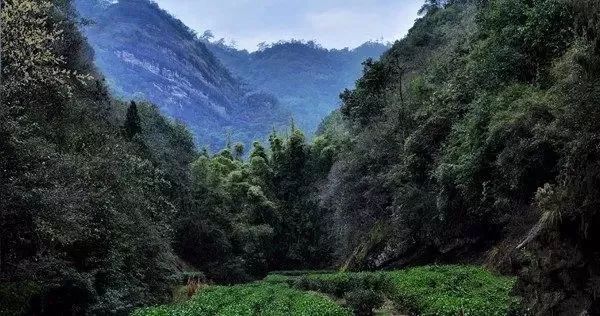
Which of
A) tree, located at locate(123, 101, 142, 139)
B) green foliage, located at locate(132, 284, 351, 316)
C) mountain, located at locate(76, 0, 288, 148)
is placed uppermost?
mountain, located at locate(76, 0, 288, 148)

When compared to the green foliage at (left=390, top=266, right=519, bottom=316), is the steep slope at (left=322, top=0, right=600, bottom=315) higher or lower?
higher

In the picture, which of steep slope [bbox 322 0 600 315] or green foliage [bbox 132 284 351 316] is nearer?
steep slope [bbox 322 0 600 315]

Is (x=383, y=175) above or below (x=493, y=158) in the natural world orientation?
above

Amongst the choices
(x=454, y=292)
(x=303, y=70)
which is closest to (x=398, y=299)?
(x=454, y=292)

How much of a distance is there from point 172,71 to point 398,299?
147 meters

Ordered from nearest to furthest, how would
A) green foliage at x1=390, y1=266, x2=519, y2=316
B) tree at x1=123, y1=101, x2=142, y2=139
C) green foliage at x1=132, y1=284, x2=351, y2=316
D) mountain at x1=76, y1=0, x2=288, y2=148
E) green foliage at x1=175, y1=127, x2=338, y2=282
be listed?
1. green foliage at x1=390, y1=266, x2=519, y2=316
2. green foliage at x1=132, y1=284, x2=351, y2=316
3. tree at x1=123, y1=101, x2=142, y2=139
4. green foliage at x1=175, y1=127, x2=338, y2=282
5. mountain at x1=76, y1=0, x2=288, y2=148

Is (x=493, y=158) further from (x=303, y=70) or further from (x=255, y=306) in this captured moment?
(x=303, y=70)

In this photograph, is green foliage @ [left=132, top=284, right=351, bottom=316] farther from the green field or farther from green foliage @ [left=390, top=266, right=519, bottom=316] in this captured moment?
green foliage @ [left=390, top=266, right=519, bottom=316]

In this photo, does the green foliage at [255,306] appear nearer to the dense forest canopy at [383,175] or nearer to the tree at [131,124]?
the dense forest canopy at [383,175]

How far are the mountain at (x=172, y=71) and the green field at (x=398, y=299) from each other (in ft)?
388

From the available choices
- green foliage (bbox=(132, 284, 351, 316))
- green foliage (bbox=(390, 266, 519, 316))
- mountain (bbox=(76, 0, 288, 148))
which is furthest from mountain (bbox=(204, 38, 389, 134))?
green foliage (bbox=(390, 266, 519, 316))

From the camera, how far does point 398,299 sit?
16.4m

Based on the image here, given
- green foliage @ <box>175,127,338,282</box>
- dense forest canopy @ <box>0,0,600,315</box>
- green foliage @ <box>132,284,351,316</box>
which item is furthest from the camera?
green foliage @ <box>175,127,338,282</box>

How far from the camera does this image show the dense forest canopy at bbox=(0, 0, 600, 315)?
34.7 ft
